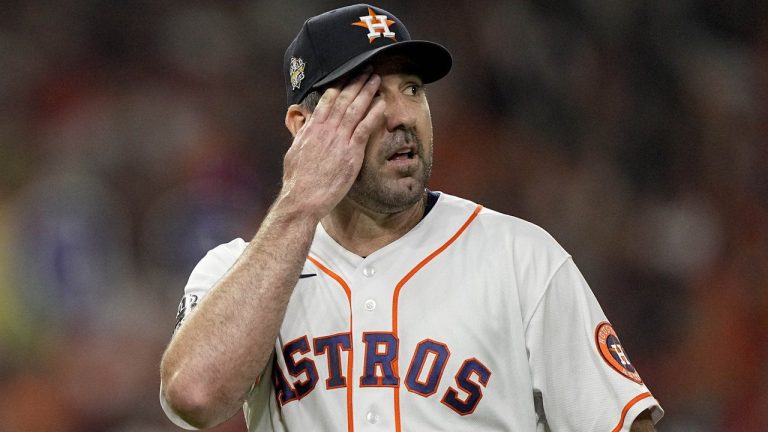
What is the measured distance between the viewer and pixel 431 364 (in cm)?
177

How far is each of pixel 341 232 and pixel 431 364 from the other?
42cm

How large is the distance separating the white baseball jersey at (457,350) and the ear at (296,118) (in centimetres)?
36

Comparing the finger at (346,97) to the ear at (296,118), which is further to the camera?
the ear at (296,118)

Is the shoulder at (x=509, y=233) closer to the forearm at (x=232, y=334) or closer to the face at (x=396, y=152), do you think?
the face at (x=396, y=152)

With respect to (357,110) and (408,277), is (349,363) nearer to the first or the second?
(408,277)

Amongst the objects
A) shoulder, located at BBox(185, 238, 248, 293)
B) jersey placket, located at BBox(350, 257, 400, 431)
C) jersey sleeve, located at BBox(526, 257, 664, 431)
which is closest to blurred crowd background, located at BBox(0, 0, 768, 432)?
shoulder, located at BBox(185, 238, 248, 293)

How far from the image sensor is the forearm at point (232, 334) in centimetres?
168

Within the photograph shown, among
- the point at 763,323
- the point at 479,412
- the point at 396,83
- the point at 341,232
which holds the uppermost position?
the point at 396,83

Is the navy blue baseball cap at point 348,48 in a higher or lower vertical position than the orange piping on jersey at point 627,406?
higher

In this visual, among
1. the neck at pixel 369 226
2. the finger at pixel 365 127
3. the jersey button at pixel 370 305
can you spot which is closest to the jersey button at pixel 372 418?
the jersey button at pixel 370 305

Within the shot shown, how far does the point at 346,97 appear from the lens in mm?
1880

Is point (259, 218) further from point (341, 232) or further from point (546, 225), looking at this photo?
point (341, 232)

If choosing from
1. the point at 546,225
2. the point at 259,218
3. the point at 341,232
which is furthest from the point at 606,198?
the point at 341,232

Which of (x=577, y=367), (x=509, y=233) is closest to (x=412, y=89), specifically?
(x=509, y=233)
